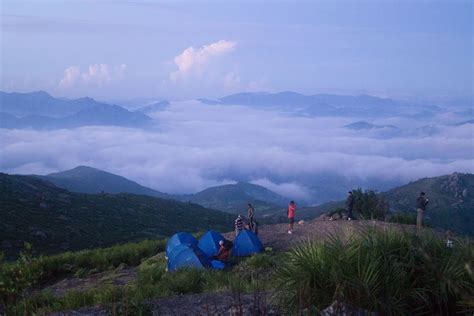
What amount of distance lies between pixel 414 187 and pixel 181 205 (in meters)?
34.8

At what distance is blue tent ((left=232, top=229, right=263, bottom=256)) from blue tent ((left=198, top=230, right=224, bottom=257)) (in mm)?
608

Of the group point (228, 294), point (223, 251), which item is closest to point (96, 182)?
point (223, 251)

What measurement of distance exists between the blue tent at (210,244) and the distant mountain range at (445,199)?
33.3 meters

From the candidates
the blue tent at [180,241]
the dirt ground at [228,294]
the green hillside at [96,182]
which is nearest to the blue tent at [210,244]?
the blue tent at [180,241]

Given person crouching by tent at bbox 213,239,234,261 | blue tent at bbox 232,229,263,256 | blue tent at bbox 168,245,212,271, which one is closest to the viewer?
blue tent at bbox 168,245,212,271

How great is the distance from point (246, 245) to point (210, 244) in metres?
1.19

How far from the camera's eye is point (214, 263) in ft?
53.3

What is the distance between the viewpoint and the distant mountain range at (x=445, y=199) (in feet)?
177

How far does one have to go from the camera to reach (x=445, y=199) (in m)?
65.8

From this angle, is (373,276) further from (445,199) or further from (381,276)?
(445,199)

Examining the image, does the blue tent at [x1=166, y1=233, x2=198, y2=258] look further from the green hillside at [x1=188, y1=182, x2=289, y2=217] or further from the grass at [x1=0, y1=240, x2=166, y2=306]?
the green hillside at [x1=188, y1=182, x2=289, y2=217]

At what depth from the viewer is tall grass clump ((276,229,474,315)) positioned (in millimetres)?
6574

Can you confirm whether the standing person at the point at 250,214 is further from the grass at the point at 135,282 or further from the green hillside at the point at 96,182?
the green hillside at the point at 96,182

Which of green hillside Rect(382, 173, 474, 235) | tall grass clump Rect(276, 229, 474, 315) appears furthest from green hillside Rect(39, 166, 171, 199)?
tall grass clump Rect(276, 229, 474, 315)
